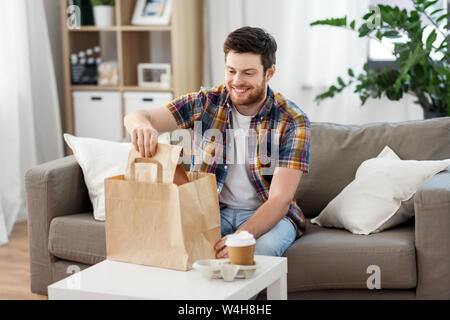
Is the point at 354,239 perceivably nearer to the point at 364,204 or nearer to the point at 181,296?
the point at 364,204

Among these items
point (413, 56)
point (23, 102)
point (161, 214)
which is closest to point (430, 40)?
point (413, 56)

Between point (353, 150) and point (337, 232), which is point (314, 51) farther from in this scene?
point (337, 232)

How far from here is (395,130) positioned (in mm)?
2469

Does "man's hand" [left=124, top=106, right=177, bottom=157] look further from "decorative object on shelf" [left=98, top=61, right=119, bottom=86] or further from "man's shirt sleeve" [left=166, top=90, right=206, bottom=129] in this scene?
"decorative object on shelf" [left=98, top=61, right=119, bottom=86]

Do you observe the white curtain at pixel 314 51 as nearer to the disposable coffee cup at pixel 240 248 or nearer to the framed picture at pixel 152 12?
the framed picture at pixel 152 12

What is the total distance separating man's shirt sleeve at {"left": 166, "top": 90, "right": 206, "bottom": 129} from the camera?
216 centimetres

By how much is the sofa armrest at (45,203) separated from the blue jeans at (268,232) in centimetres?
69

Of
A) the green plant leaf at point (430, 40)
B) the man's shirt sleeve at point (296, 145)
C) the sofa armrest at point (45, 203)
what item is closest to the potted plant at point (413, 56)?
the green plant leaf at point (430, 40)

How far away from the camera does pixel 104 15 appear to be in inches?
153

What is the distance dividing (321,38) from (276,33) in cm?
27

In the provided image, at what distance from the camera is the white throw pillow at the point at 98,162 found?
8.10ft

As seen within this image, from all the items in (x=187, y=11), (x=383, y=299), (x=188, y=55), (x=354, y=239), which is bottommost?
(x=383, y=299)

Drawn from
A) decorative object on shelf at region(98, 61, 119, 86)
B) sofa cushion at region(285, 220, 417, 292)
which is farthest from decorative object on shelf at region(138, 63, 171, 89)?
sofa cushion at region(285, 220, 417, 292)

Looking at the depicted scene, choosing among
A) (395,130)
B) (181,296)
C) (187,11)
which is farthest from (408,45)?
(181,296)
